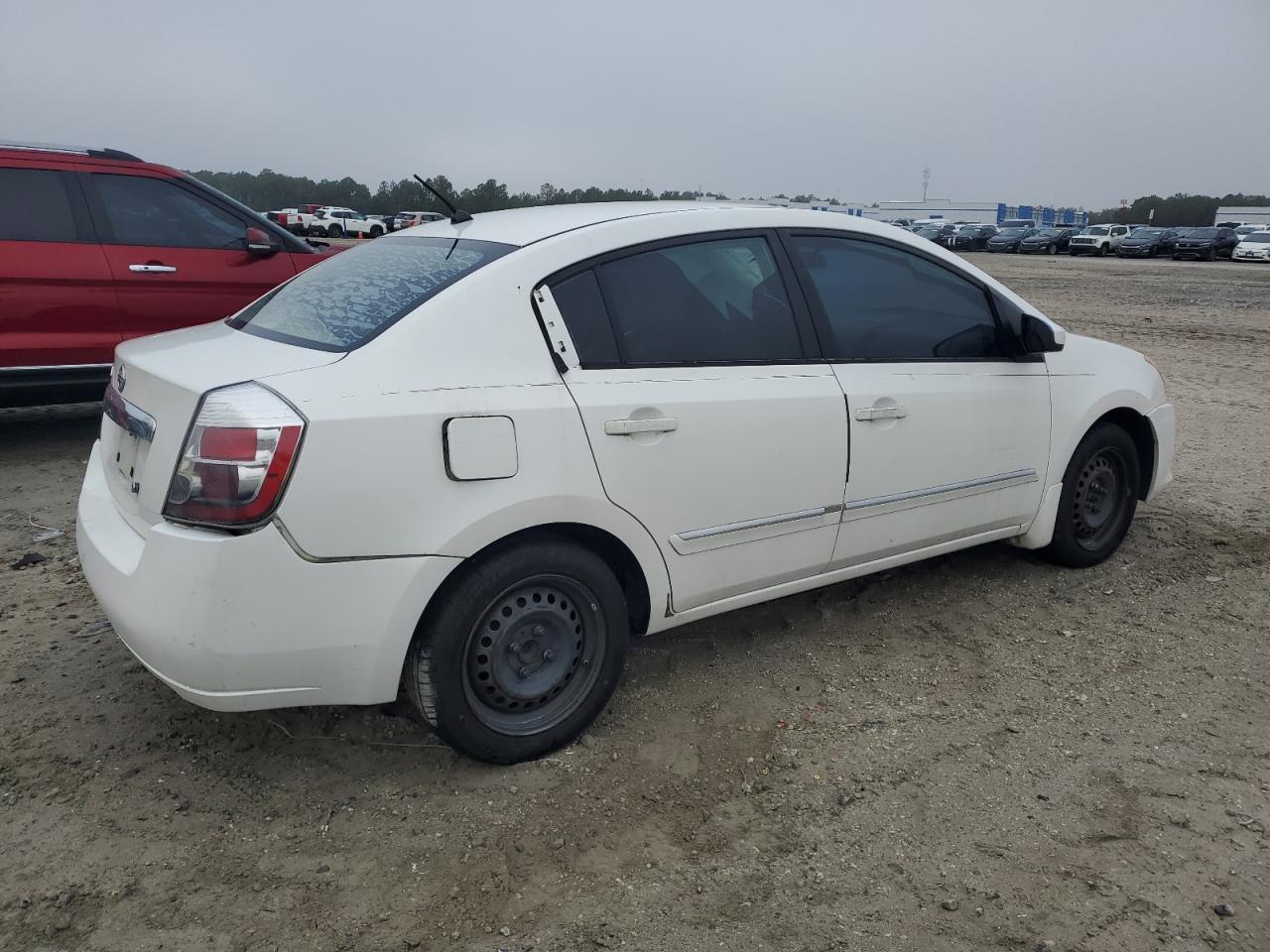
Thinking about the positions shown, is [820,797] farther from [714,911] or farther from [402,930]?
[402,930]

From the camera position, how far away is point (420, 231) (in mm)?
3703

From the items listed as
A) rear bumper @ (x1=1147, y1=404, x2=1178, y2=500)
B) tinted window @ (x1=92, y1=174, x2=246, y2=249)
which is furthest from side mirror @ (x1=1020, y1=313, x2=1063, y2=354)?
tinted window @ (x1=92, y1=174, x2=246, y2=249)

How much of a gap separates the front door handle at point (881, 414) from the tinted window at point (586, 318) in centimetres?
100

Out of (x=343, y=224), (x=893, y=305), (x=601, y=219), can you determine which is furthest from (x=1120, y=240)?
(x=601, y=219)

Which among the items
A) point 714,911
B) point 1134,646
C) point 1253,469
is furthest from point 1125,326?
point 714,911

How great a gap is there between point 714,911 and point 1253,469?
5.60m

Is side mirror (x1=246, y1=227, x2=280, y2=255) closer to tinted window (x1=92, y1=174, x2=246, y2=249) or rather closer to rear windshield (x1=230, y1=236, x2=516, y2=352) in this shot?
tinted window (x1=92, y1=174, x2=246, y2=249)

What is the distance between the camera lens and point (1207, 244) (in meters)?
37.2

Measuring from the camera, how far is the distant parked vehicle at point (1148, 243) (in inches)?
→ 1580

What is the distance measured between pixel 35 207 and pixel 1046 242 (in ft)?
147

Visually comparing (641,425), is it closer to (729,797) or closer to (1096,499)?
(729,797)

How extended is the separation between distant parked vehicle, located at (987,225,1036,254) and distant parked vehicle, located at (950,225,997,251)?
2.30 ft

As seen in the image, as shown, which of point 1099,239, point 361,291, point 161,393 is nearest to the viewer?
point 161,393

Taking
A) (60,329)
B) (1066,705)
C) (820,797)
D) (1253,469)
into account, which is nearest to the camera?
(820,797)
